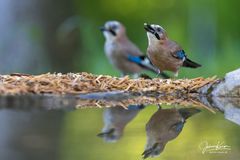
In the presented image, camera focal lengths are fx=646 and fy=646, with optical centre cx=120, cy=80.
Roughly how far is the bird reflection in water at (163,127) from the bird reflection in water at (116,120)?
127mm

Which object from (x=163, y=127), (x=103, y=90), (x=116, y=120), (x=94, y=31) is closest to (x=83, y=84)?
(x=103, y=90)

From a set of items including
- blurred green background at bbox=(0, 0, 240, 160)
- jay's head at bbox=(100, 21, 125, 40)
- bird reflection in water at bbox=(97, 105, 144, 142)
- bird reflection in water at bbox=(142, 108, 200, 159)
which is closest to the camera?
bird reflection in water at bbox=(142, 108, 200, 159)

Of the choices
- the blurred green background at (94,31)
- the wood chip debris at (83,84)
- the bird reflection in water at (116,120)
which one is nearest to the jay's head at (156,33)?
the wood chip debris at (83,84)

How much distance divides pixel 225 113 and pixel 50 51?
7196 millimetres

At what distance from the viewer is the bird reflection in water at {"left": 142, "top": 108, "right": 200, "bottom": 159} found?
2646 millimetres

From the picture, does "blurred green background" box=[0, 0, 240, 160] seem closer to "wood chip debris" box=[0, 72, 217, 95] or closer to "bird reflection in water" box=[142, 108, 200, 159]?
"wood chip debris" box=[0, 72, 217, 95]

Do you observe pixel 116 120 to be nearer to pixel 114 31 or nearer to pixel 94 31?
pixel 114 31

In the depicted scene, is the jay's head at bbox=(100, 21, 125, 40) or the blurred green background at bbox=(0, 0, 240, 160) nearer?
the jay's head at bbox=(100, 21, 125, 40)

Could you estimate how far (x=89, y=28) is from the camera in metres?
11.0

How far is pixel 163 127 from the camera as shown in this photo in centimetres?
304

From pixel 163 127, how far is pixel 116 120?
310 mm

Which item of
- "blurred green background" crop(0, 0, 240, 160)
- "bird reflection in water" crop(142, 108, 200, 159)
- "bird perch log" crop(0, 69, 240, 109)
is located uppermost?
"blurred green background" crop(0, 0, 240, 160)

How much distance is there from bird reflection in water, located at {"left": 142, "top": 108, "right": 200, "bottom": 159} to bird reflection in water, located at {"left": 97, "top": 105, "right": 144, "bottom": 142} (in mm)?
127

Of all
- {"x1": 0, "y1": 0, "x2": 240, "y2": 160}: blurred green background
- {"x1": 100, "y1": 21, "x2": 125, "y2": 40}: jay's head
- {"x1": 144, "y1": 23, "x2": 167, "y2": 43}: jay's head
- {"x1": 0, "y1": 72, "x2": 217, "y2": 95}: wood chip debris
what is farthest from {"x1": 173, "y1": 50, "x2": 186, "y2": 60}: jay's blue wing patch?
{"x1": 0, "y1": 0, "x2": 240, "y2": 160}: blurred green background
